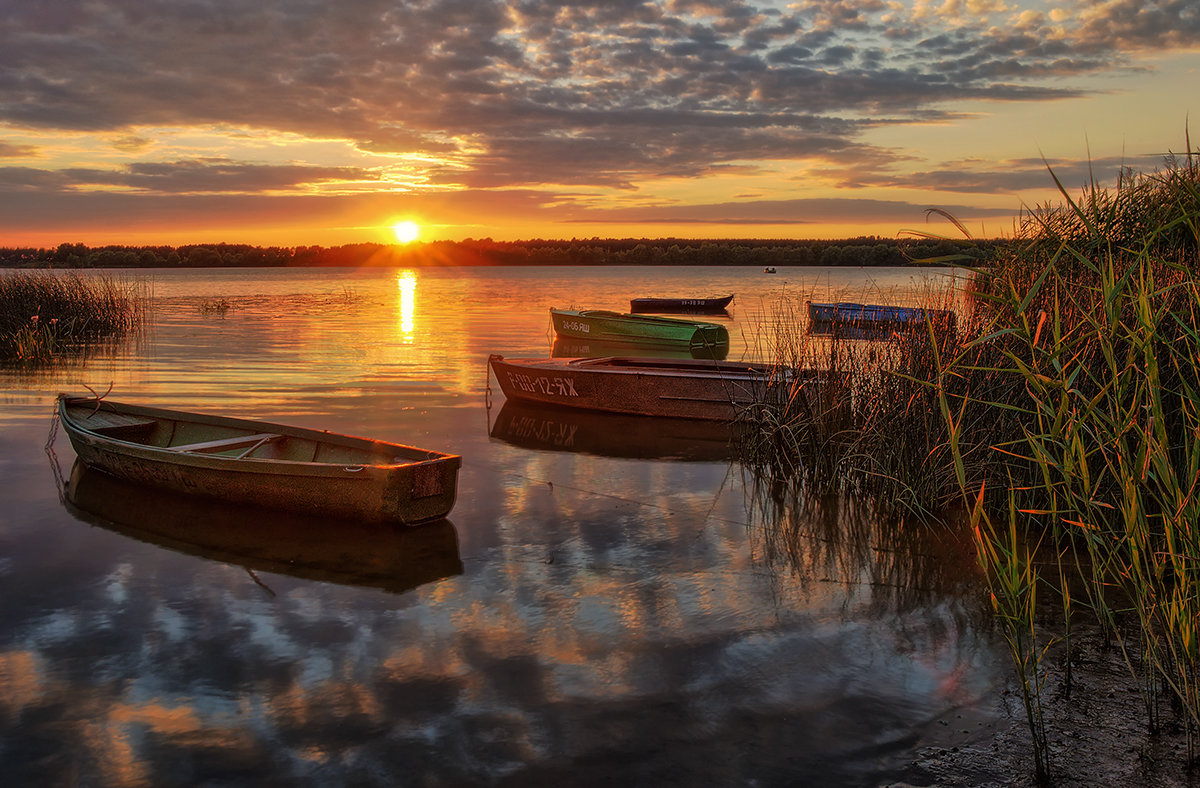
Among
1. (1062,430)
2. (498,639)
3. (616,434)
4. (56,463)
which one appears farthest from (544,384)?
(1062,430)

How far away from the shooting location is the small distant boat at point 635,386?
44.3 feet

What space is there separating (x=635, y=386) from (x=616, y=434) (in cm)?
101

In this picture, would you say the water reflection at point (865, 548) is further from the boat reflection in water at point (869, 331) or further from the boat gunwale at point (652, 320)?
the boat gunwale at point (652, 320)

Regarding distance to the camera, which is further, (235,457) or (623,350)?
(623,350)

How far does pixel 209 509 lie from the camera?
8.98 m

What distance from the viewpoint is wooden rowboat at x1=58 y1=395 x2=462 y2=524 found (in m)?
8.12

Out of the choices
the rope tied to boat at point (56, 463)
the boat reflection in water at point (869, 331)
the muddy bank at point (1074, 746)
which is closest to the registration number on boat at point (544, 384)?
the boat reflection in water at point (869, 331)

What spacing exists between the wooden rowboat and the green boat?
12.9 meters

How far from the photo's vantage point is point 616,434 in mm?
13359

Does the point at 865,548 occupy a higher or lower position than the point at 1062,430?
lower

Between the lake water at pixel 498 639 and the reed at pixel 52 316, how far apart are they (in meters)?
12.9

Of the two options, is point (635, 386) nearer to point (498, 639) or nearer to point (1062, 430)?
point (498, 639)

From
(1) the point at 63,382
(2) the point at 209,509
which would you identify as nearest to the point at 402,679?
(2) the point at 209,509

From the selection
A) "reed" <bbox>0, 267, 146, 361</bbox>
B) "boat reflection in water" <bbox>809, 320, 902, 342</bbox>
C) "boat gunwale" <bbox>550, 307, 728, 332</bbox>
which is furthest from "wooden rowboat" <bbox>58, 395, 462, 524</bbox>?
"reed" <bbox>0, 267, 146, 361</bbox>
